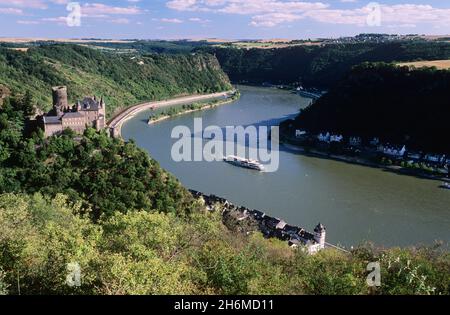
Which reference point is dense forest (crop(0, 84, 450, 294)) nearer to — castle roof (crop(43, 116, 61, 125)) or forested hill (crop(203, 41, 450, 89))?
castle roof (crop(43, 116, 61, 125))

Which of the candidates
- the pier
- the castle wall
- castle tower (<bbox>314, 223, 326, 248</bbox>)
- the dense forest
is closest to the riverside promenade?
the castle wall

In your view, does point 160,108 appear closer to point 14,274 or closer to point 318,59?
point 318,59

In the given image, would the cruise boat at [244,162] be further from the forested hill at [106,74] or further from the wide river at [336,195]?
the forested hill at [106,74]

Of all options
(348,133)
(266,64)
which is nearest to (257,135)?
(348,133)

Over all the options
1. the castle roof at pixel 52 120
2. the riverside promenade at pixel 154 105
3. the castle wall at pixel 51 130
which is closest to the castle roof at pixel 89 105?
the castle roof at pixel 52 120

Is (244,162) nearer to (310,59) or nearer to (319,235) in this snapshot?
(319,235)

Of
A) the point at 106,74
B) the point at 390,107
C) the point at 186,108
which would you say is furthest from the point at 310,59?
the point at 390,107
